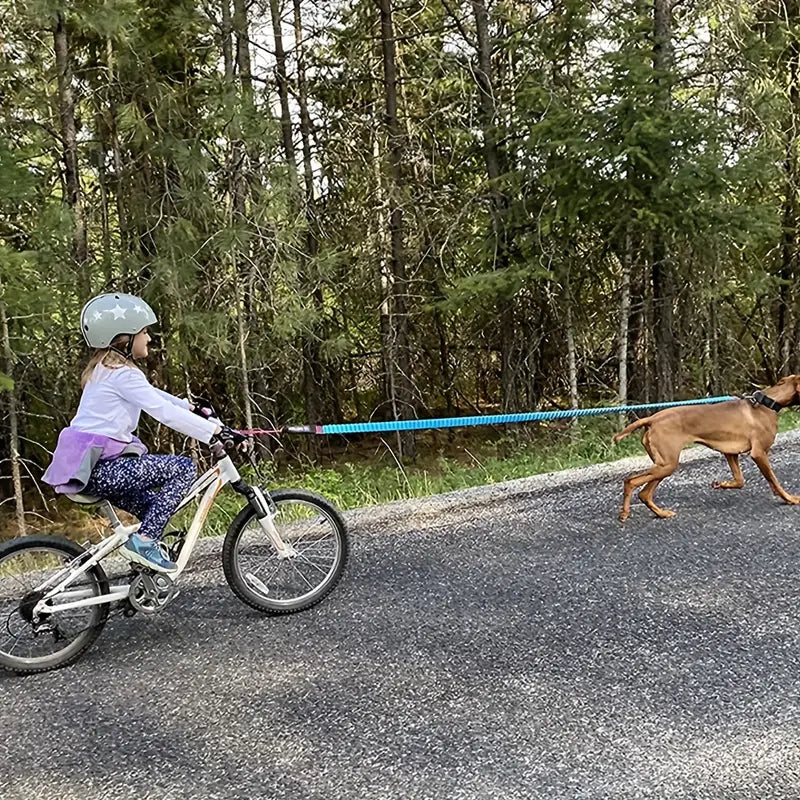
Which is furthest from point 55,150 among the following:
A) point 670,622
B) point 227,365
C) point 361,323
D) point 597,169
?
point 670,622

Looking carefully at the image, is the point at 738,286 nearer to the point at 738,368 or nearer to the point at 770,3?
the point at 738,368

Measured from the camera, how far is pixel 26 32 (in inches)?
358

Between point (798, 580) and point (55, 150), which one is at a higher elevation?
point (55, 150)

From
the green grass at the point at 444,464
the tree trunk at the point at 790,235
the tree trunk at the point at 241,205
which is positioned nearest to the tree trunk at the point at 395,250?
the green grass at the point at 444,464

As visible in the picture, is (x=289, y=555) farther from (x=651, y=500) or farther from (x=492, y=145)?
(x=492, y=145)

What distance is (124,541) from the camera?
3.70 meters

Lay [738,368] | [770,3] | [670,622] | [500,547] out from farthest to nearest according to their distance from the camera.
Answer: [738,368], [770,3], [500,547], [670,622]

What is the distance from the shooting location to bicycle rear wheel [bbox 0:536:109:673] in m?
3.55

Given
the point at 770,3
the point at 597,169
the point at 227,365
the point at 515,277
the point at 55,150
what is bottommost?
the point at 227,365

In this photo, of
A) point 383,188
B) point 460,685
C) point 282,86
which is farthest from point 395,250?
point 460,685

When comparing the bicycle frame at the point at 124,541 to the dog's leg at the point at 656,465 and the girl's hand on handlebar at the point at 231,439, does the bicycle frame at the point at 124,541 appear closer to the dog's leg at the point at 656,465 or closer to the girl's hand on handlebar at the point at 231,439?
the girl's hand on handlebar at the point at 231,439

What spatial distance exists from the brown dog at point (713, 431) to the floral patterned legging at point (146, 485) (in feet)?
9.40

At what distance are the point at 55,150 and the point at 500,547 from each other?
25.1ft

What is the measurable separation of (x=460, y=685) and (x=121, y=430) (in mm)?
1962
